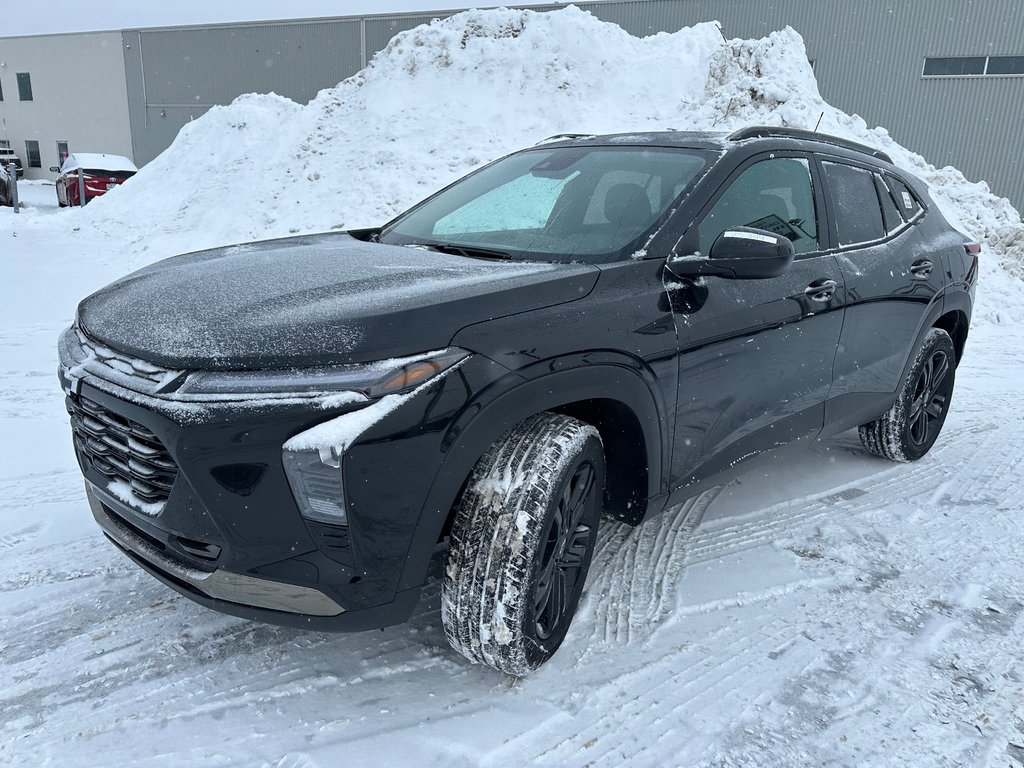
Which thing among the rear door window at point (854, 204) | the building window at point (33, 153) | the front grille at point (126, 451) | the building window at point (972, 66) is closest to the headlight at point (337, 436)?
the front grille at point (126, 451)

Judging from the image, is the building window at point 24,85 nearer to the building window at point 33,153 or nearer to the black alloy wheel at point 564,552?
the building window at point 33,153

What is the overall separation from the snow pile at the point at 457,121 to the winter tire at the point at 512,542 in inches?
329

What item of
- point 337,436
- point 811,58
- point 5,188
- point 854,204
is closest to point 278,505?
point 337,436

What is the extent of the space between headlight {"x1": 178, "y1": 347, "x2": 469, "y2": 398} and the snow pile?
8.50 m

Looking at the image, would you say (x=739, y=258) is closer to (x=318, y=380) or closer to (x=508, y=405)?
(x=508, y=405)

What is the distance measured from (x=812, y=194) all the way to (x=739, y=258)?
1.08 meters

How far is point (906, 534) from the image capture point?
361 centimetres

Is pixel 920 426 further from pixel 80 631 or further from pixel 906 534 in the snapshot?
pixel 80 631

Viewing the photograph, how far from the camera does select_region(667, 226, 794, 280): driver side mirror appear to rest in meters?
2.63

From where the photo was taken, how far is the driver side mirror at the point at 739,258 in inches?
104

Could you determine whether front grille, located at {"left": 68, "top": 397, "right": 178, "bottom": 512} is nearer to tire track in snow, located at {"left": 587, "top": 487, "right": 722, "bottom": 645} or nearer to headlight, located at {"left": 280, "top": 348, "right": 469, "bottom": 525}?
headlight, located at {"left": 280, "top": 348, "right": 469, "bottom": 525}

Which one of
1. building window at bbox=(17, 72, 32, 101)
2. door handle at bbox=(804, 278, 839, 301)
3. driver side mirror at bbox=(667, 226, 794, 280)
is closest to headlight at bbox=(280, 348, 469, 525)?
driver side mirror at bbox=(667, 226, 794, 280)

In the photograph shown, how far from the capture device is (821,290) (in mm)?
3279

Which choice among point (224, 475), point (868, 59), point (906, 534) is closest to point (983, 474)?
point (906, 534)
